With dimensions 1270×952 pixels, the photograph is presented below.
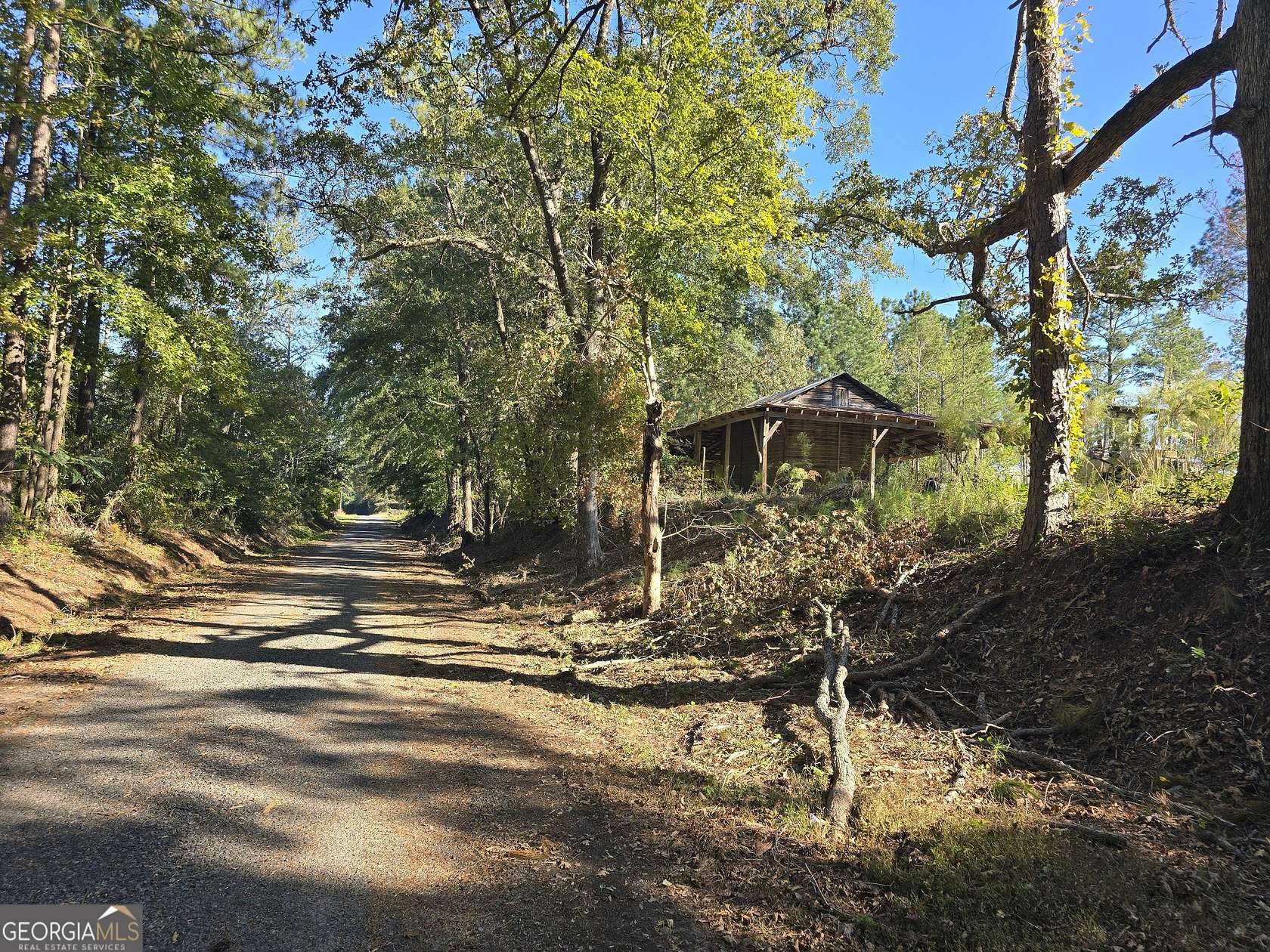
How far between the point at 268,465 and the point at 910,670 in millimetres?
28770

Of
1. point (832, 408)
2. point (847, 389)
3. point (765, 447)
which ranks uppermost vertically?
point (847, 389)

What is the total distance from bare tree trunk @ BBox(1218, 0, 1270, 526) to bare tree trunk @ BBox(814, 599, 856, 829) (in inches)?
138

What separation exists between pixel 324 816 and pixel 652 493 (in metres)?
7.61

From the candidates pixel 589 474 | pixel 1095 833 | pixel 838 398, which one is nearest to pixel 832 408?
pixel 838 398

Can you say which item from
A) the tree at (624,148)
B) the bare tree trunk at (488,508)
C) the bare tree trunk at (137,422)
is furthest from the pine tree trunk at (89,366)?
the bare tree trunk at (488,508)

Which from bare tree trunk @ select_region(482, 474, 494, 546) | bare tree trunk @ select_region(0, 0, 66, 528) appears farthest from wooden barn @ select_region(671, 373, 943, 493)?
bare tree trunk @ select_region(0, 0, 66, 528)

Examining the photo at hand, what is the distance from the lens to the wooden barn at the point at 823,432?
2133cm

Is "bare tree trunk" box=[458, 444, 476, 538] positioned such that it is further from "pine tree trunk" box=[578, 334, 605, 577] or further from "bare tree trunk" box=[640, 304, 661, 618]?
"bare tree trunk" box=[640, 304, 661, 618]

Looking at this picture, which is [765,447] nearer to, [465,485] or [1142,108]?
[1142,108]

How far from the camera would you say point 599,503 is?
17.5 metres

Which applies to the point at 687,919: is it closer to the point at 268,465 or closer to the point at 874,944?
the point at 874,944

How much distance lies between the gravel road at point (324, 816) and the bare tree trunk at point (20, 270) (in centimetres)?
670

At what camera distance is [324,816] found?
408cm

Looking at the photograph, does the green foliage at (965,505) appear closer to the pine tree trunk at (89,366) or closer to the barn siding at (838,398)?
the barn siding at (838,398)
